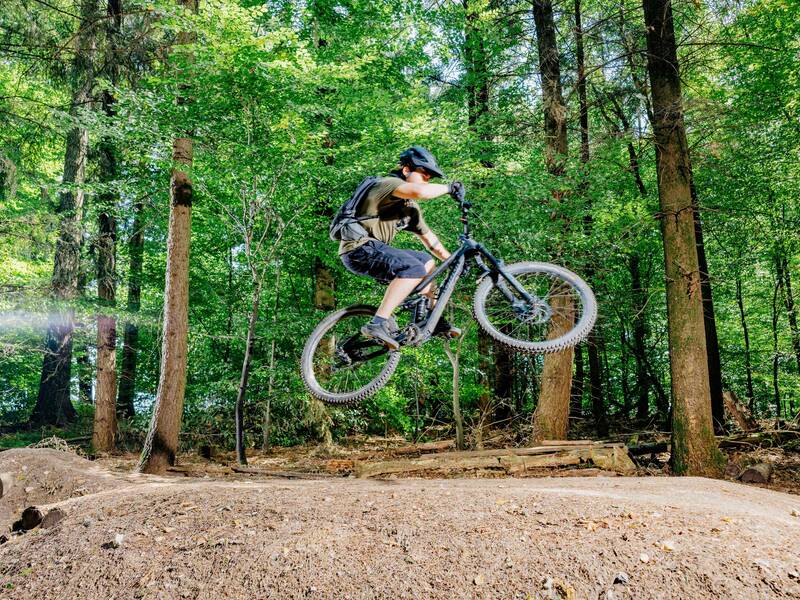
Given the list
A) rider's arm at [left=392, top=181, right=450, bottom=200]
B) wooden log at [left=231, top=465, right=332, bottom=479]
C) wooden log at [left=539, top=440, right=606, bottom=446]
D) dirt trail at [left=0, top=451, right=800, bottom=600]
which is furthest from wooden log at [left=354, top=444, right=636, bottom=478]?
rider's arm at [left=392, top=181, right=450, bottom=200]

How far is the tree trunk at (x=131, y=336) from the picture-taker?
13.8 meters

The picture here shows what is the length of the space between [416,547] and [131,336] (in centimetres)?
1281

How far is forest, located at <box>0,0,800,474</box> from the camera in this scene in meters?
7.65

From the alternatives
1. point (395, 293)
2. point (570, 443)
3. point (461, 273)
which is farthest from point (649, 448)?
point (395, 293)

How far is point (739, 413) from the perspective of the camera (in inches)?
431

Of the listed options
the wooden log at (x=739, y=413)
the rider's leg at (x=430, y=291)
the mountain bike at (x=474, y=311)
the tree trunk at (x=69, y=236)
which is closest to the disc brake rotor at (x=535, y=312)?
the mountain bike at (x=474, y=311)

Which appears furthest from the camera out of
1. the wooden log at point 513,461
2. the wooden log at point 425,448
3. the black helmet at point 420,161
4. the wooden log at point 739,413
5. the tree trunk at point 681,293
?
the wooden log at point 739,413

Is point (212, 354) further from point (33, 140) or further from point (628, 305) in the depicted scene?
point (628, 305)

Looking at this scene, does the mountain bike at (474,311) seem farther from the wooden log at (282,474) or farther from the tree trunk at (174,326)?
the tree trunk at (174,326)

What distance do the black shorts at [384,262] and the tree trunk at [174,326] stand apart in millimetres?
6177

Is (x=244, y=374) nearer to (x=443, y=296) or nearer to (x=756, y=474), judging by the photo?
(x=443, y=296)

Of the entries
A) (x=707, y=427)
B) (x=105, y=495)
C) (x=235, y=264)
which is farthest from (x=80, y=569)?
(x=235, y=264)

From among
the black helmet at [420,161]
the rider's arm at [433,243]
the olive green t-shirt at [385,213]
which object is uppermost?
the black helmet at [420,161]

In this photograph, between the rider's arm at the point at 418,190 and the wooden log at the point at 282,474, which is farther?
the wooden log at the point at 282,474
